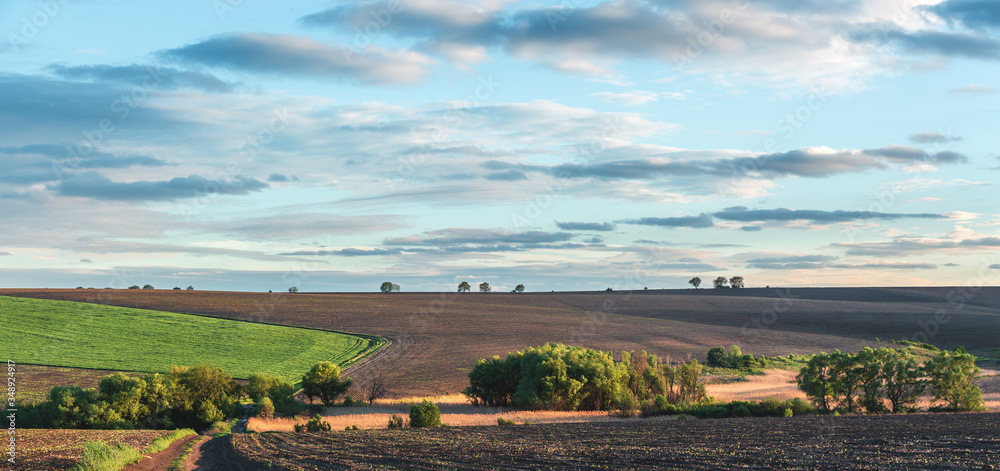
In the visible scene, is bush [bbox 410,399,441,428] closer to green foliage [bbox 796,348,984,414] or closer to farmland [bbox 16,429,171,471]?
farmland [bbox 16,429,171,471]

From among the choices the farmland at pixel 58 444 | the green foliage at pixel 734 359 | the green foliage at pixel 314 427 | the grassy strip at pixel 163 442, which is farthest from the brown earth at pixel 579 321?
the farmland at pixel 58 444

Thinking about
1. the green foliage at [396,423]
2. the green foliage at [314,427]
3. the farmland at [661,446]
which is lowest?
the green foliage at [314,427]

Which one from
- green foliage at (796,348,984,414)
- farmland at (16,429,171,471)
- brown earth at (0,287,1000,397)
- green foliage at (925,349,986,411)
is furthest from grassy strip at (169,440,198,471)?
green foliage at (925,349,986,411)

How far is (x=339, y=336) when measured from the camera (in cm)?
9688

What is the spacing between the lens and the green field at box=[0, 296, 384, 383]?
7456 cm

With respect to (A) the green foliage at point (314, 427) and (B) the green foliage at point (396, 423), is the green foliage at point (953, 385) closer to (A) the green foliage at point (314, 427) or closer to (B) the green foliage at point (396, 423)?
(B) the green foliage at point (396, 423)

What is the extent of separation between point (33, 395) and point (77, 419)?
37.8 ft

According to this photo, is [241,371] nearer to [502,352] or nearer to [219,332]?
[219,332]

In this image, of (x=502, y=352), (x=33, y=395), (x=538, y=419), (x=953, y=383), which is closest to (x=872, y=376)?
(x=953, y=383)

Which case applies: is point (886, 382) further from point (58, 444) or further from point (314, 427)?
point (58, 444)

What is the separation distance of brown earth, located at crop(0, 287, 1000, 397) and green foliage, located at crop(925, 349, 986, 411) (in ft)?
126

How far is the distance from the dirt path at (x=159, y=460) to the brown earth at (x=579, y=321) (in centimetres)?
2814

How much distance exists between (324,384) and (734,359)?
51110 millimetres

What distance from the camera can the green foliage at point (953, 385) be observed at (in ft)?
167
